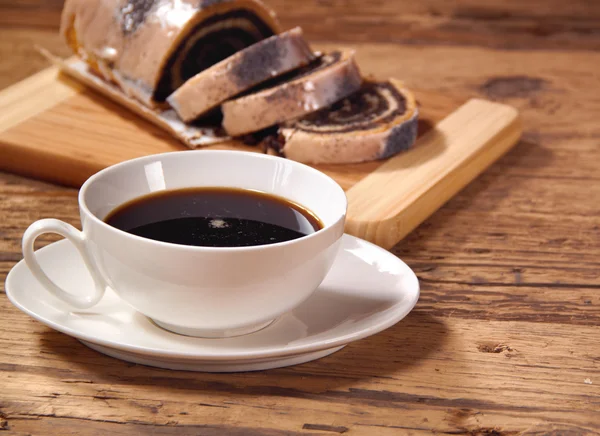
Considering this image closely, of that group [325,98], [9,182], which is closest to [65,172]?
[9,182]

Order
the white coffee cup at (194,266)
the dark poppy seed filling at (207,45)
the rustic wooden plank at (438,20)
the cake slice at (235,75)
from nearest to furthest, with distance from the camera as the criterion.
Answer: the white coffee cup at (194,266) → the cake slice at (235,75) → the dark poppy seed filling at (207,45) → the rustic wooden plank at (438,20)

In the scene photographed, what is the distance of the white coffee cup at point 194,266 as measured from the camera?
86cm

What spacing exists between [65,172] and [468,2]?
182 cm

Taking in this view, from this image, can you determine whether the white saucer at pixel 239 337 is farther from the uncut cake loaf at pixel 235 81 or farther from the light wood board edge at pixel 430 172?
the uncut cake loaf at pixel 235 81

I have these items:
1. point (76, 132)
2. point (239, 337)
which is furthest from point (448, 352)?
point (76, 132)

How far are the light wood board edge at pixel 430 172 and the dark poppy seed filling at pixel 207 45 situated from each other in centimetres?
51

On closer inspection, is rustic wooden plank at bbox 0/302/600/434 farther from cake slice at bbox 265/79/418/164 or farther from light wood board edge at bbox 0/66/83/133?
light wood board edge at bbox 0/66/83/133

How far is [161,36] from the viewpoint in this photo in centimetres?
175

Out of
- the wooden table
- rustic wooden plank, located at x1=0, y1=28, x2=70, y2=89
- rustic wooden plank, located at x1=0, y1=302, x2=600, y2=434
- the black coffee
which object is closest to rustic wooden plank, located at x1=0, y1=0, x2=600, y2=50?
rustic wooden plank, located at x1=0, y1=28, x2=70, y2=89

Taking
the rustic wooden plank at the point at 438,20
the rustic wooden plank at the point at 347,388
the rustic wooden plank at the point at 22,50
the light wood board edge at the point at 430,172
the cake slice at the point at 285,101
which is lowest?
the rustic wooden plank at the point at 22,50

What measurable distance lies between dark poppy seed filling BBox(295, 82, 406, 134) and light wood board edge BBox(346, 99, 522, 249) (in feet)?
0.30

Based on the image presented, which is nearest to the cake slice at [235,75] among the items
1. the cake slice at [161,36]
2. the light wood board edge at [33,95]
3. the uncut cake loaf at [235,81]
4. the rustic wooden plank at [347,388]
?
the uncut cake loaf at [235,81]

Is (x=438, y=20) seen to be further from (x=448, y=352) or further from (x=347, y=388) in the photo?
(x=347, y=388)

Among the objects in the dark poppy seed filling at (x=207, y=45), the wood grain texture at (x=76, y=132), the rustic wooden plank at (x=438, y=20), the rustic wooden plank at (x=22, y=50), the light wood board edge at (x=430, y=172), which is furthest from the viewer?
the rustic wooden plank at (x=438, y=20)
